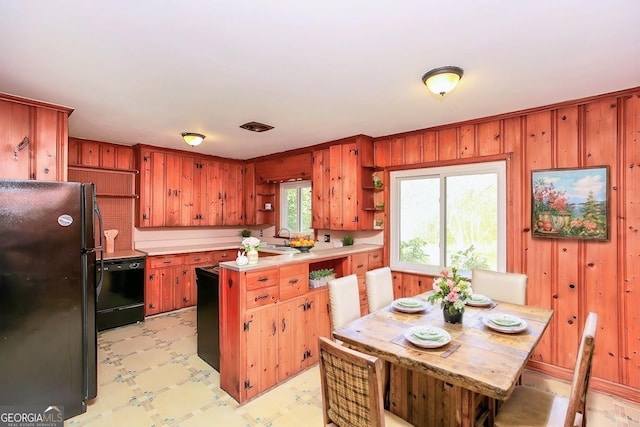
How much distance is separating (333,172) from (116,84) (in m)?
2.59

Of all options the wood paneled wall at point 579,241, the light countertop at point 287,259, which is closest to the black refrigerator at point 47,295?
the light countertop at point 287,259

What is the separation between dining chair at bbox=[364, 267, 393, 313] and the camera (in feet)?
8.91

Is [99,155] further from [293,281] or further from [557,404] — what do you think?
[557,404]

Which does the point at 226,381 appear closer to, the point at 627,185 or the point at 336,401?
the point at 336,401

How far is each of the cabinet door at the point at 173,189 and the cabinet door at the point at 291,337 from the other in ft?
9.61

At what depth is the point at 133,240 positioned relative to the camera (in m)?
4.71

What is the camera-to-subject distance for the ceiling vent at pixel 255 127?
344 centimetres

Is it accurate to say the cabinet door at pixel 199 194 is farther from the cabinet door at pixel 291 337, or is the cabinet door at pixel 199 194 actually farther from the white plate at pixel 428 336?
the white plate at pixel 428 336

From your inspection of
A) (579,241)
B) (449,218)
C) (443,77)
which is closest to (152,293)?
(449,218)

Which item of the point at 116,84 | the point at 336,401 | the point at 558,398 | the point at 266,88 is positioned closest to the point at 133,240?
the point at 116,84

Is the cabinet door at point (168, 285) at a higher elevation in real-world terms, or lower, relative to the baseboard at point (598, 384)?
higher

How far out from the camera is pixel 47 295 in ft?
7.00

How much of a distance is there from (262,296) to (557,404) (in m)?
2.08

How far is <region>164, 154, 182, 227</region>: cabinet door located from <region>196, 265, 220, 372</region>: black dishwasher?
2.02 metres
